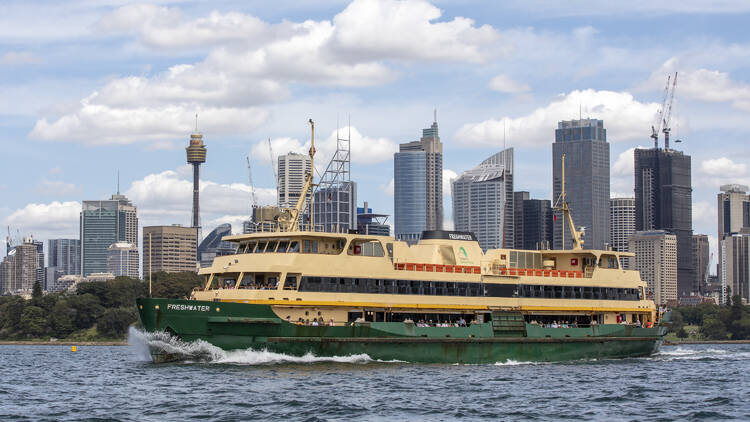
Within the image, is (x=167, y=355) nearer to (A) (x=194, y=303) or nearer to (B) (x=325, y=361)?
(A) (x=194, y=303)

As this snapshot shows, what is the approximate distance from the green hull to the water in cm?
64

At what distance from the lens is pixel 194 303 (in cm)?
4916

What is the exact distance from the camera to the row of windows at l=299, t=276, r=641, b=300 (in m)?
53.2

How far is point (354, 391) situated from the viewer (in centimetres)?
4122

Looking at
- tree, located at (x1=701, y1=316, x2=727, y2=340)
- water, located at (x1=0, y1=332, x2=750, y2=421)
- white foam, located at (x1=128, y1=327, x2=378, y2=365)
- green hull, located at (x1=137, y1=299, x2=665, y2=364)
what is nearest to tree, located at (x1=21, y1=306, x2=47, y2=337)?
water, located at (x1=0, y1=332, x2=750, y2=421)

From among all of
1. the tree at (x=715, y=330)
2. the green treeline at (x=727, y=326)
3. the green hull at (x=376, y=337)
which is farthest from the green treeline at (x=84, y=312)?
the tree at (x=715, y=330)

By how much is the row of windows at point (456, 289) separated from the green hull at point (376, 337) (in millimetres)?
2301

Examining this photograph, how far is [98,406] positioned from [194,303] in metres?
11.4

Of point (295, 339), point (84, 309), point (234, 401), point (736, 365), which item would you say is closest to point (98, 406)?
point (234, 401)

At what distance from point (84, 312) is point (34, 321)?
22.8ft

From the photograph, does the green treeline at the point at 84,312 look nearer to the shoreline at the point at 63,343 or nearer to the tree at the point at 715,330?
the shoreline at the point at 63,343

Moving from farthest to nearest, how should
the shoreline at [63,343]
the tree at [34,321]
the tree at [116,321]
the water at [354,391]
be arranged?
the tree at [34,321] < the tree at [116,321] < the shoreline at [63,343] < the water at [354,391]

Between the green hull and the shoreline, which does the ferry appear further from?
the shoreline

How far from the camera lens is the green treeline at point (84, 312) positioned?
142375mm
